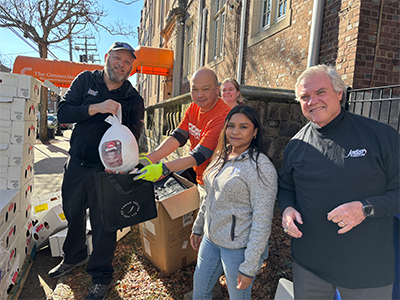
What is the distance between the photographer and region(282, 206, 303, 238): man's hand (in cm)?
143

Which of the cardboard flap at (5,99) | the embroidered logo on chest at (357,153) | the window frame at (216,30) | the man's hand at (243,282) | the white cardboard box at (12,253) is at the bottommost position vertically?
the white cardboard box at (12,253)

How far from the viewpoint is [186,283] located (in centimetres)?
258

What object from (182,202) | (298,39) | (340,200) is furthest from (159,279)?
(298,39)

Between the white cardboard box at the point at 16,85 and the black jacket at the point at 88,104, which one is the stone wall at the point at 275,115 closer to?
the black jacket at the point at 88,104

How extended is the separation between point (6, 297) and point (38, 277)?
0.56m

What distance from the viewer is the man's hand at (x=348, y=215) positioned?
126cm

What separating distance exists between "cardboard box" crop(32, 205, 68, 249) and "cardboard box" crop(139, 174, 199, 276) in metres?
1.16

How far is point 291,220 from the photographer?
146 centimetres

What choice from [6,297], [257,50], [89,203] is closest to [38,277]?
[6,297]

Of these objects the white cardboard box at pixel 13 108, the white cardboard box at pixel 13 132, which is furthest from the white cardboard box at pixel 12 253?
the white cardboard box at pixel 13 108

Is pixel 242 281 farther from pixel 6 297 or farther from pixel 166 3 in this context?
pixel 166 3

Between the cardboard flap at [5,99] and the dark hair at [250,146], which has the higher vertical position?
the cardboard flap at [5,99]

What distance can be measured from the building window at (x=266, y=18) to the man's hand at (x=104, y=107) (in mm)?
4873

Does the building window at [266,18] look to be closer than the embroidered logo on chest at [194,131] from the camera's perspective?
No
